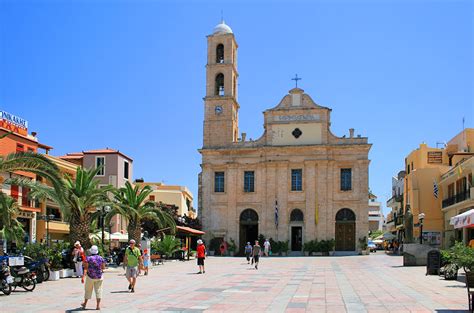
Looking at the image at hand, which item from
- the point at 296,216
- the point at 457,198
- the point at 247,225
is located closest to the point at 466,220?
the point at 457,198

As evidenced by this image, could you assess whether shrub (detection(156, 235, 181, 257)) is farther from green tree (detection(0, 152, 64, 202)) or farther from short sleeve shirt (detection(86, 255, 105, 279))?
short sleeve shirt (detection(86, 255, 105, 279))

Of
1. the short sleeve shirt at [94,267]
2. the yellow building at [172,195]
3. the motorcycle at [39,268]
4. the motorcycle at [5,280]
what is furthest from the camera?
the yellow building at [172,195]

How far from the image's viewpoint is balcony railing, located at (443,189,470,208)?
41.6 metres

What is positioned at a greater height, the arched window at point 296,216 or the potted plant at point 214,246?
the arched window at point 296,216

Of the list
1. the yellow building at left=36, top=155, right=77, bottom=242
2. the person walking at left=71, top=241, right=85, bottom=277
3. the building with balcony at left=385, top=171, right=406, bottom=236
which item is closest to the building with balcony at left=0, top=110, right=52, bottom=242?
the yellow building at left=36, top=155, right=77, bottom=242

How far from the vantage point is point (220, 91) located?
59.2m

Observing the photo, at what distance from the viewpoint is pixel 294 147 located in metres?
55.4

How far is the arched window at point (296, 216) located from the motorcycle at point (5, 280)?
132 feet

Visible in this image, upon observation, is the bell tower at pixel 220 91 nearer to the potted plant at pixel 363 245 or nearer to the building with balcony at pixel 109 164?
the building with balcony at pixel 109 164

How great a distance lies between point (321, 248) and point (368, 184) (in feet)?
23.2

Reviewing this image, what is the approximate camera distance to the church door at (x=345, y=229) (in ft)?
178

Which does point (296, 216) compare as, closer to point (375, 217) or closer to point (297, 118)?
point (297, 118)

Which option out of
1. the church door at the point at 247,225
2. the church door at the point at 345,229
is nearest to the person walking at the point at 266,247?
the church door at the point at 247,225

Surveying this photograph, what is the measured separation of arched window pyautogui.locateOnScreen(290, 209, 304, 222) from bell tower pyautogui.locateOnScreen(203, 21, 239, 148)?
882 cm
